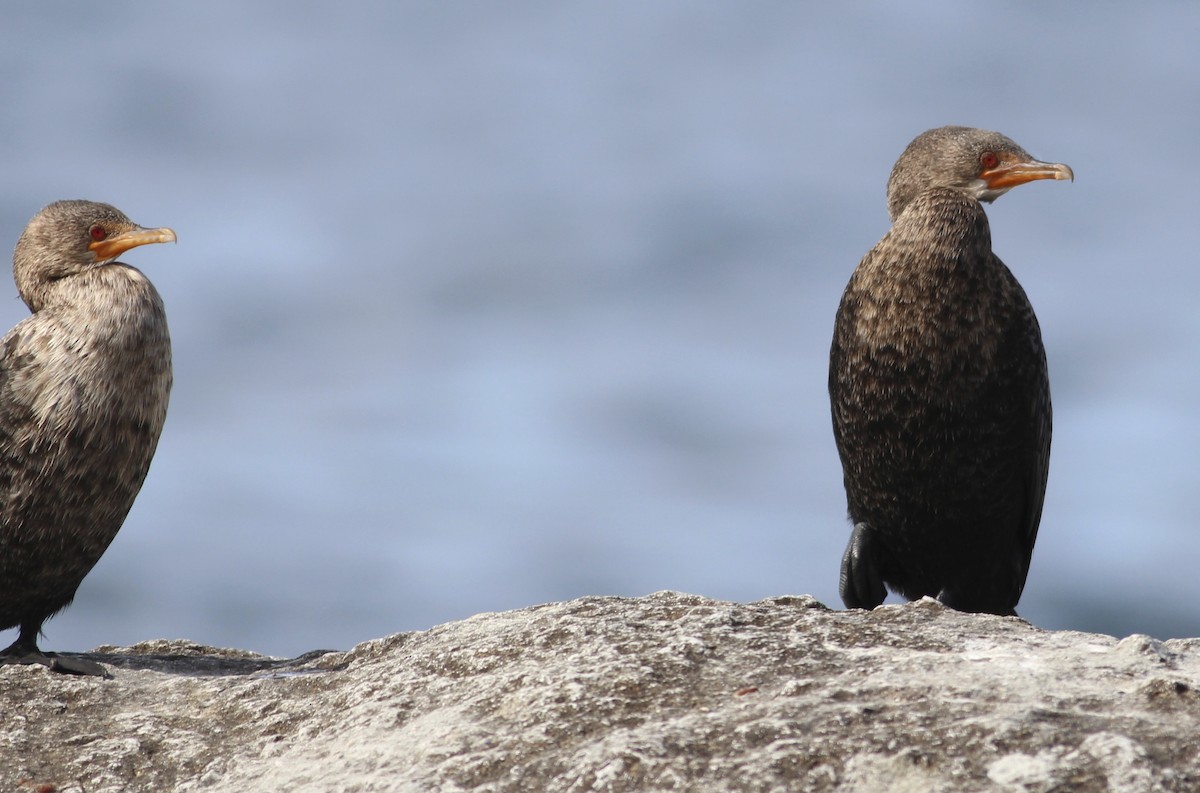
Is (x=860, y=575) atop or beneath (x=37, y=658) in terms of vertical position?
atop

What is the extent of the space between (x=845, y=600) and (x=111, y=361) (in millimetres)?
3624

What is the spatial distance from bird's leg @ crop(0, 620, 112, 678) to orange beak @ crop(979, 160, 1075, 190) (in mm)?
4880

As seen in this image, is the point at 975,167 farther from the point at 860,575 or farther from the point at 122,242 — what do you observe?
the point at 122,242

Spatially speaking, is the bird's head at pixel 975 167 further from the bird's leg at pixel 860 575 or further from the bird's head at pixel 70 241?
the bird's head at pixel 70 241

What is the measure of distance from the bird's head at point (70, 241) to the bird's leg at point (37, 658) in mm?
1572

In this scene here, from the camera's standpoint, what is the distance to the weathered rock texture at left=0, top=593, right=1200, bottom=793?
11.5ft

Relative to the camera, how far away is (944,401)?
7.04 m

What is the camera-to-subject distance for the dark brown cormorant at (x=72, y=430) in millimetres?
6242

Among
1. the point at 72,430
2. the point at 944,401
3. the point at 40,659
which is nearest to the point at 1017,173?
the point at 944,401

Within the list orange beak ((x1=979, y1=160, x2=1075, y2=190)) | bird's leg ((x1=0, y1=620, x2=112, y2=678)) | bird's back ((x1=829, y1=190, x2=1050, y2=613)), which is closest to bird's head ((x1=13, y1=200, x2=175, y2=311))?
bird's leg ((x1=0, y1=620, x2=112, y2=678))

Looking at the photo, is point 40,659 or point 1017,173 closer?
point 40,659

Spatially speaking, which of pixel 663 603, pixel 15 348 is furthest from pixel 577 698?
pixel 15 348

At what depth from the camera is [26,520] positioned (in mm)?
6227

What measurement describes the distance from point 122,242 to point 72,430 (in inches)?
47.0
